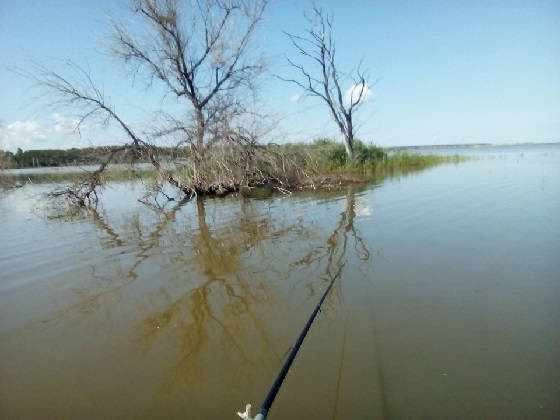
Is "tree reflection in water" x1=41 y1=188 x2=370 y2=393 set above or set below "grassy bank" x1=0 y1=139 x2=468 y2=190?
below

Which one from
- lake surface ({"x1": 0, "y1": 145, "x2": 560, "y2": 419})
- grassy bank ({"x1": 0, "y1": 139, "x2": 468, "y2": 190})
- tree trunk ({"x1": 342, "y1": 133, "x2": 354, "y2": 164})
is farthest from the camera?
tree trunk ({"x1": 342, "y1": 133, "x2": 354, "y2": 164})

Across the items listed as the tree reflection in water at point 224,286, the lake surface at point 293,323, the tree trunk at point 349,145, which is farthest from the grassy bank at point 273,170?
the lake surface at point 293,323

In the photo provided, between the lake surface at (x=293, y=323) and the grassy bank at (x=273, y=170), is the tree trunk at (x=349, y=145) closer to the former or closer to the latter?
the grassy bank at (x=273, y=170)

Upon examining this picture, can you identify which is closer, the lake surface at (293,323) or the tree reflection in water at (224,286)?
the lake surface at (293,323)

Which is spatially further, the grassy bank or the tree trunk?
the tree trunk

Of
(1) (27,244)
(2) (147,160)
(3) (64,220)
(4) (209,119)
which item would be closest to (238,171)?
(4) (209,119)

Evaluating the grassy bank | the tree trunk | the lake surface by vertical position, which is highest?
the tree trunk

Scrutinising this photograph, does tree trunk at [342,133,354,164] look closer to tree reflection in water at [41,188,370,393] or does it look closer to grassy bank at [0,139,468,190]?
grassy bank at [0,139,468,190]

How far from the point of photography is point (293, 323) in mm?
3279

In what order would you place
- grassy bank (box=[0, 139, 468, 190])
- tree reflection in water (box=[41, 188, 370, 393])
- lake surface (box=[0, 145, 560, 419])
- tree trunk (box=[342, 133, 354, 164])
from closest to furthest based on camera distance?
lake surface (box=[0, 145, 560, 419])
tree reflection in water (box=[41, 188, 370, 393])
grassy bank (box=[0, 139, 468, 190])
tree trunk (box=[342, 133, 354, 164])

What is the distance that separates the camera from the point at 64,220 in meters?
10.1

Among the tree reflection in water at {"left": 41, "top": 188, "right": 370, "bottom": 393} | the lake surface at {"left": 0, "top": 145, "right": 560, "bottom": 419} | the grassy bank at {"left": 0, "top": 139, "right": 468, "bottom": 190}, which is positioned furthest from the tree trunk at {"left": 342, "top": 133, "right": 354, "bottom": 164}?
the lake surface at {"left": 0, "top": 145, "right": 560, "bottom": 419}

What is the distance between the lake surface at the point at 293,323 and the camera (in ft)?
7.77

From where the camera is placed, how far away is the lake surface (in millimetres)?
2367
